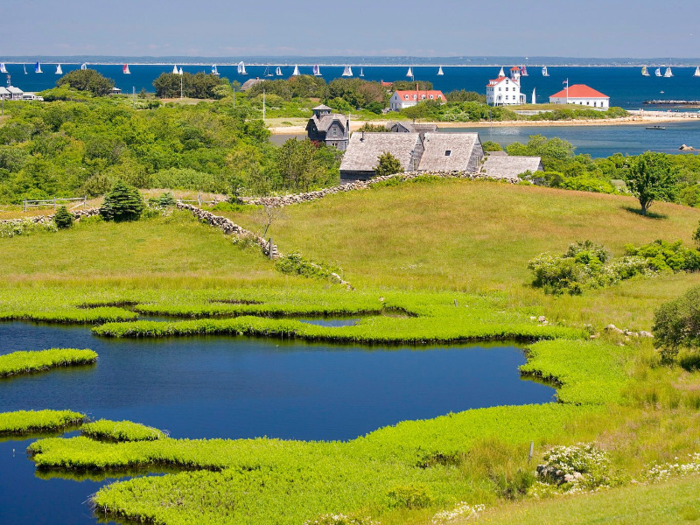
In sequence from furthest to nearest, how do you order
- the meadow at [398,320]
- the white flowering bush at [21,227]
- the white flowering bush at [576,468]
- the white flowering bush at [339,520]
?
the white flowering bush at [21,227], the meadow at [398,320], the white flowering bush at [576,468], the white flowering bush at [339,520]

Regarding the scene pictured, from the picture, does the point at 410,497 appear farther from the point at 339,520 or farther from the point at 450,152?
the point at 450,152

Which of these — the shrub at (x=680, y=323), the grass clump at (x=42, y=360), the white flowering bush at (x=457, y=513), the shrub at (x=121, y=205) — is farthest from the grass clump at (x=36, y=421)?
the shrub at (x=121, y=205)

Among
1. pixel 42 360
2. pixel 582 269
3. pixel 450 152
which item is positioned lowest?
pixel 42 360

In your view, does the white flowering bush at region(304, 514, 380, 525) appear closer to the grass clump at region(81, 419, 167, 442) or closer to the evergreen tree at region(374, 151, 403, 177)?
the grass clump at region(81, 419, 167, 442)

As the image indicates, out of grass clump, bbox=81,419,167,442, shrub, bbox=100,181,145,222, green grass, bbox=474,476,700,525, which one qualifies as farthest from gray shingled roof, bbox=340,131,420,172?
green grass, bbox=474,476,700,525

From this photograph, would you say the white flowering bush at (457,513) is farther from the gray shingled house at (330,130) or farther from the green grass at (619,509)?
the gray shingled house at (330,130)

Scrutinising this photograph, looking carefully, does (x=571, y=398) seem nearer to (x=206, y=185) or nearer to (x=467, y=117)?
(x=206, y=185)

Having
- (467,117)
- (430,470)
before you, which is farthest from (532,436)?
(467,117)

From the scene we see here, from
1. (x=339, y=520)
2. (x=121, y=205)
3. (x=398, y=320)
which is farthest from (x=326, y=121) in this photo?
(x=339, y=520)
